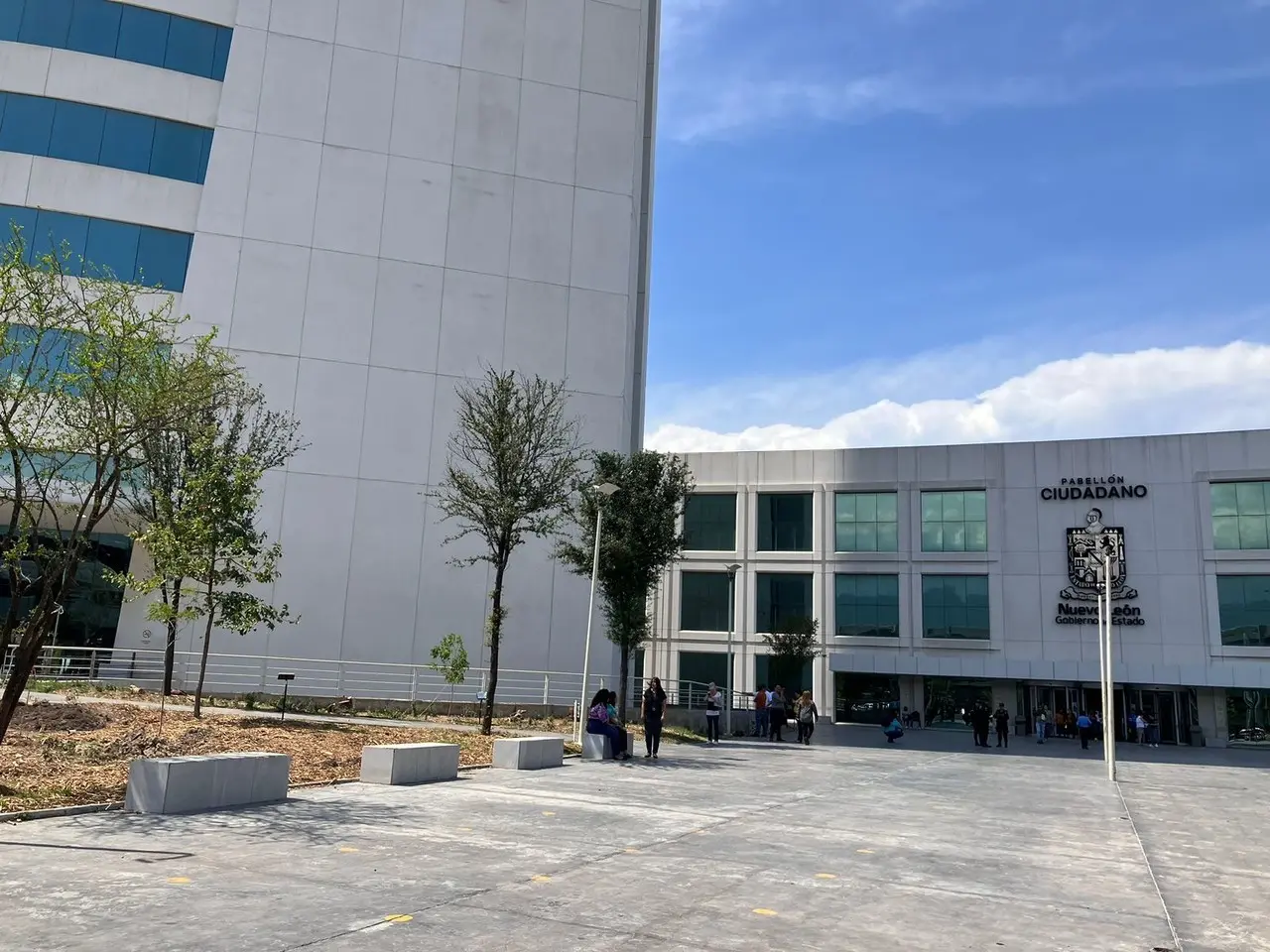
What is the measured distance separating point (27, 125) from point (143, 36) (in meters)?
5.00

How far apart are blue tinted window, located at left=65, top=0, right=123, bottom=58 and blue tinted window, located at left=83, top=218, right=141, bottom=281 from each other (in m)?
6.18

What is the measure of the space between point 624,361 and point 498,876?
1147 inches

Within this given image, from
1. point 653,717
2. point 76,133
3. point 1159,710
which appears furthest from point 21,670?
point 1159,710

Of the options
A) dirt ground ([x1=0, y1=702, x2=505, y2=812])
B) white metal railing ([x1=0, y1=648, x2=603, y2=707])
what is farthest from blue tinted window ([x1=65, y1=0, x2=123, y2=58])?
dirt ground ([x1=0, y1=702, x2=505, y2=812])

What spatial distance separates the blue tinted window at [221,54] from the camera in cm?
3316

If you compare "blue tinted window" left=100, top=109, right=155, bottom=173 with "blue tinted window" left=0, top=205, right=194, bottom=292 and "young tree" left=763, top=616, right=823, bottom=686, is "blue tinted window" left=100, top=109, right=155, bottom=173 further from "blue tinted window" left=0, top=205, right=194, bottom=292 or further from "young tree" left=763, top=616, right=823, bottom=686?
"young tree" left=763, top=616, right=823, bottom=686

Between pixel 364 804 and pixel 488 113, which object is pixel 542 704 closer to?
pixel 364 804

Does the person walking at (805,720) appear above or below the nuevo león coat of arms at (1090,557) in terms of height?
below

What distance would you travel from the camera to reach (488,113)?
35469mm

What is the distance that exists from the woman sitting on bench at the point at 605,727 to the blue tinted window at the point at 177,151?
24.6 metres

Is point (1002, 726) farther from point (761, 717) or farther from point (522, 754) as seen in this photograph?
point (522, 754)

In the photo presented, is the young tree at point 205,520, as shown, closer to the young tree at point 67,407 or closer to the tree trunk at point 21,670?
the young tree at point 67,407

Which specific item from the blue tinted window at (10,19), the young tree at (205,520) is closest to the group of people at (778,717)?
the young tree at (205,520)

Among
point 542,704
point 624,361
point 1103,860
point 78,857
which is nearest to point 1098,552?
point 624,361
